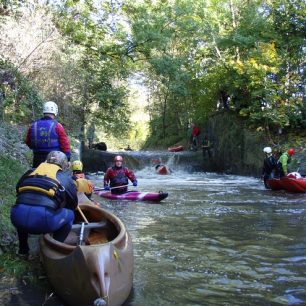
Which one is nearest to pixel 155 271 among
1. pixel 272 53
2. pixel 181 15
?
pixel 272 53

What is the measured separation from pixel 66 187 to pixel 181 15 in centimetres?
1706

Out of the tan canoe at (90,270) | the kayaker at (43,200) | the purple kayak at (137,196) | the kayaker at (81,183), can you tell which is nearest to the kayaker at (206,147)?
the purple kayak at (137,196)

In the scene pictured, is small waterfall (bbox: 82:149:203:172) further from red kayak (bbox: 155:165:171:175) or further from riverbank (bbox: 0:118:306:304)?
red kayak (bbox: 155:165:171:175)

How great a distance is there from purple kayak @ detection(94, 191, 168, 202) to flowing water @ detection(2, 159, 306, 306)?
27 cm

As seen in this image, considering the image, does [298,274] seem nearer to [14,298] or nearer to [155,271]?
[155,271]

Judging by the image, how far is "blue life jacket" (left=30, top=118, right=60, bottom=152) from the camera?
5.89m

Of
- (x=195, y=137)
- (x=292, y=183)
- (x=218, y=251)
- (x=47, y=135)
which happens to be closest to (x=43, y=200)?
(x=47, y=135)

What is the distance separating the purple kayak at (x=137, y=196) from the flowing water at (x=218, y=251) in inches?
10.8

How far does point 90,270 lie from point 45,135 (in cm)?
256

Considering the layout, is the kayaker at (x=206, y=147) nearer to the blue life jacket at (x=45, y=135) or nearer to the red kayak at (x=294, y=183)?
the red kayak at (x=294, y=183)

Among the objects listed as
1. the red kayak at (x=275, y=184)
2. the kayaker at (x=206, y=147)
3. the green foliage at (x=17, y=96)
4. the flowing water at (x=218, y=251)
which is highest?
the green foliage at (x=17, y=96)

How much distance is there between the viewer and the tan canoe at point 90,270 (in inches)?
150

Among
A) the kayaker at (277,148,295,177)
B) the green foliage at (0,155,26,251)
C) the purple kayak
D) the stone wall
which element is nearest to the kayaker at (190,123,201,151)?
the stone wall

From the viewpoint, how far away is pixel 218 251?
629 cm
